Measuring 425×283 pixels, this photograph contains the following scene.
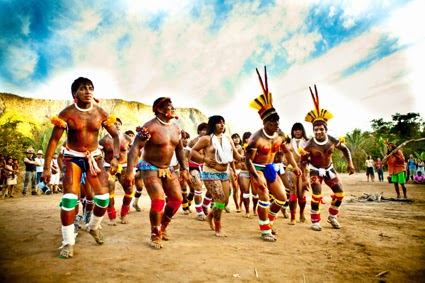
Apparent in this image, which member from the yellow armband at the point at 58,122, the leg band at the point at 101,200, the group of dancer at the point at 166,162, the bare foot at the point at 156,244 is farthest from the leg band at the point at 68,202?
the bare foot at the point at 156,244

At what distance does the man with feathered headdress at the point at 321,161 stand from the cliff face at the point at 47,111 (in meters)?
Result: 47.2

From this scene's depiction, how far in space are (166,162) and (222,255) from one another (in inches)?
64.9

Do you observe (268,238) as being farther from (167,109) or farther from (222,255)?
(167,109)

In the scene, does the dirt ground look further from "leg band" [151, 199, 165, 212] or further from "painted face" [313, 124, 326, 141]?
"painted face" [313, 124, 326, 141]

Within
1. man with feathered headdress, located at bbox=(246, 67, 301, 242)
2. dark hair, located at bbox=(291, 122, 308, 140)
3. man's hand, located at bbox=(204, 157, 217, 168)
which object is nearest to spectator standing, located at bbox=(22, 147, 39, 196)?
man's hand, located at bbox=(204, 157, 217, 168)

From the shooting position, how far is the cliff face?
49.7 meters

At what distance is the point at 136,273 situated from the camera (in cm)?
303

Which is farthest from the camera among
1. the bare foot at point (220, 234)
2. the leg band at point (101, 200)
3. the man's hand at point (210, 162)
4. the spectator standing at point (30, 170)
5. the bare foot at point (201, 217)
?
the spectator standing at point (30, 170)

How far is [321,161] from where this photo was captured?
6.12 m

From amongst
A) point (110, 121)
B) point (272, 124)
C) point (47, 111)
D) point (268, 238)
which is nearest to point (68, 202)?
point (110, 121)

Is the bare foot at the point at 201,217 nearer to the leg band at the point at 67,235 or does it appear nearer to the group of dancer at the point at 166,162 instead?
the group of dancer at the point at 166,162

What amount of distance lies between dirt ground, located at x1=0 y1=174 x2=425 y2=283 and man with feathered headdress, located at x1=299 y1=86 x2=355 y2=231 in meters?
0.46

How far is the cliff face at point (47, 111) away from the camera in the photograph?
49.7m

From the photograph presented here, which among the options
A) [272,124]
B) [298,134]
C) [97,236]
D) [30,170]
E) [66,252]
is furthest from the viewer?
[30,170]
